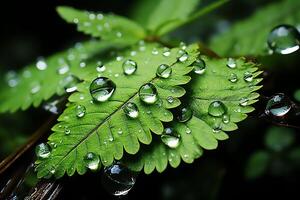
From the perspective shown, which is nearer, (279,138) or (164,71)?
(164,71)

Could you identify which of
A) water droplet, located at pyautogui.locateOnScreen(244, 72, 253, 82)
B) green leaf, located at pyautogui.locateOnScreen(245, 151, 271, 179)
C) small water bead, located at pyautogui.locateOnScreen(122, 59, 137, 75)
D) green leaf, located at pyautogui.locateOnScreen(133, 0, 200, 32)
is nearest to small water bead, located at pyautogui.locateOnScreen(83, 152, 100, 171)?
small water bead, located at pyautogui.locateOnScreen(122, 59, 137, 75)

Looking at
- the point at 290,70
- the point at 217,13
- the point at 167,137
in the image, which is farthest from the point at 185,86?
the point at 217,13

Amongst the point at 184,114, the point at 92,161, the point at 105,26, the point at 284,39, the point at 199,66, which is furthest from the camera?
the point at 105,26

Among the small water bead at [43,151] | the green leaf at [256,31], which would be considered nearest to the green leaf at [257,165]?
the green leaf at [256,31]

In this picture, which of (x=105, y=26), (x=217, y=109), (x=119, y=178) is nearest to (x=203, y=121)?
(x=217, y=109)

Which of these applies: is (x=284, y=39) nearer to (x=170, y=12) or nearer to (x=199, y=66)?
(x=199, y=66)

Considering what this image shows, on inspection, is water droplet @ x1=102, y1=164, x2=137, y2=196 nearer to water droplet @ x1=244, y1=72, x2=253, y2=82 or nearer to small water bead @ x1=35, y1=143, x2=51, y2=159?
small water bead @ x1=35, y1=143, x2=51, y2=159

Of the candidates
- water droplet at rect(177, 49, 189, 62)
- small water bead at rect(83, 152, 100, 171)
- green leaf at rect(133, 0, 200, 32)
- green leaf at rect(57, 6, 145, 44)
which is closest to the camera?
small water bead at rect(83, 152, 100, 171)
